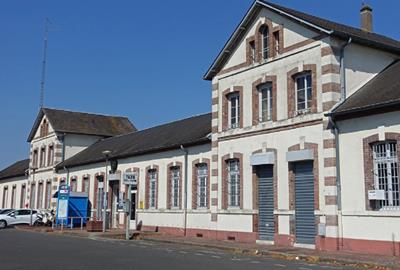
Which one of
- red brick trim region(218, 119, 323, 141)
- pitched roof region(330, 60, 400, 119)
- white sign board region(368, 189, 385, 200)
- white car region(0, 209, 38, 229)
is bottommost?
white car region(0, 209, 38, 229)

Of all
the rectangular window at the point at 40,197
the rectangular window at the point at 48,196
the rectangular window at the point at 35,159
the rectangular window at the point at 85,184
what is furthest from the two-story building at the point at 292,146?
the rectangular window at the point at 35,159

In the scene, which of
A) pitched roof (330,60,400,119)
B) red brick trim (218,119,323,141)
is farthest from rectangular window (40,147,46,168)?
pitched roof (330,60,400,119)

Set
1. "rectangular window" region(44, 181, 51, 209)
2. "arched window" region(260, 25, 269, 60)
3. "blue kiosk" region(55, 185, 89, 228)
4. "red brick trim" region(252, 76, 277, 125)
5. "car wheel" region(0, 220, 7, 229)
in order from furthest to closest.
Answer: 1. "rectangular window" region(44, 181, 51, 209)
2. "car wheel" region(0, 220, 7, 229)
3. "blue kiosk" region(55, 185, 89, 228)
4. "arched window" region(260, 25, 269, 60)
5. "red brick trim" region(252, 76, 277, 125)

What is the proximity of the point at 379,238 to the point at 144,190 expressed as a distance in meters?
16.1

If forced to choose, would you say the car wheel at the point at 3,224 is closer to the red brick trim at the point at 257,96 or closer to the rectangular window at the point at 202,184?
the rectangular window at the point at 202,184

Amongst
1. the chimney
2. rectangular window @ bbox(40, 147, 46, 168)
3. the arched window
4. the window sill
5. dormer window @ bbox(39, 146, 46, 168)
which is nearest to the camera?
the window sill

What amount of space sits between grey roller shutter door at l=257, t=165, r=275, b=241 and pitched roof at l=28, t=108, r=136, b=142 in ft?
83.7

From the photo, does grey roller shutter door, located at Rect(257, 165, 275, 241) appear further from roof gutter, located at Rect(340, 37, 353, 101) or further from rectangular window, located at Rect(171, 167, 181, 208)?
rectangular window, located at Rect(171, 167, 181, 208)

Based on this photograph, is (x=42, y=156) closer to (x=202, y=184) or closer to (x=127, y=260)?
(x=202, y=184)

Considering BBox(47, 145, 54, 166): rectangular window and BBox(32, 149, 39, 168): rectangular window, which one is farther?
BBox(32, 149, 39, 168): rectangular window

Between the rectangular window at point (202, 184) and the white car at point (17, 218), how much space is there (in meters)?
17.7

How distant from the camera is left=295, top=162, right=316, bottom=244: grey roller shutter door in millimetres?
18828

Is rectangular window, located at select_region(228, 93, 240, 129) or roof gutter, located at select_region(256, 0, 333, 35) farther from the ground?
roof gutter, located at select_region(256, 0, 333, 35)

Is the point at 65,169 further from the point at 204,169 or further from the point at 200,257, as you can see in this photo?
the point at 200,257
